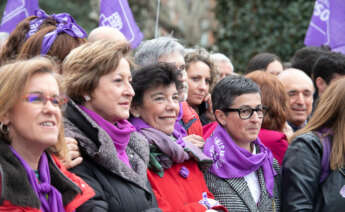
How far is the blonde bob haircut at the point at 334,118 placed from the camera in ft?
12.5

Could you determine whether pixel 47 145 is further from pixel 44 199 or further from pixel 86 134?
pixel 86 134

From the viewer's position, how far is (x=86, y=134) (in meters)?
3.33

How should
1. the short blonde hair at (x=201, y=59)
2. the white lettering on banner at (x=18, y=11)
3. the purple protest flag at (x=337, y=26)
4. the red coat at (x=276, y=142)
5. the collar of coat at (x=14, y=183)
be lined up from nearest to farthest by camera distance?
the collar of coat at (x=14, y=183) < the red coat at (x=276, y=142) < the short blonde hair at (x=201, y=59) < the white lettering on banner at (x=18, y=11) < the purple protest flag at (x=337, y=26)

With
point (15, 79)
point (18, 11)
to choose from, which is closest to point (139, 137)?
point (15, 79)

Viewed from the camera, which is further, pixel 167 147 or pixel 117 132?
pixel 167 147

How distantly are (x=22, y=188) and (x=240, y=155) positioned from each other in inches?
74.9

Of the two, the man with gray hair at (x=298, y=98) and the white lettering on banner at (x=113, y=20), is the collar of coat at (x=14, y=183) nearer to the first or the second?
the man with gray hair at (x=298, y=98)

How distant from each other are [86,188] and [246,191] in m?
1.47

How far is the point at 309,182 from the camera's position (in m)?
3.77

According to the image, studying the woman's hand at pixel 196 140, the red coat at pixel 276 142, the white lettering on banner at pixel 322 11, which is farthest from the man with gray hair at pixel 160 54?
the white lettering on banner at pixel 322 11

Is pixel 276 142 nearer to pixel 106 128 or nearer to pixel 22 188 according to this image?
pixel 106 128

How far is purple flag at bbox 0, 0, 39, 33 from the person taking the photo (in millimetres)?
6059

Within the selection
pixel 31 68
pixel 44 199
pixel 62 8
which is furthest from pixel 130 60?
pixel 62 8

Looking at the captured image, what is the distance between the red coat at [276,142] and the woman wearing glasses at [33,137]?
2.15 meters
